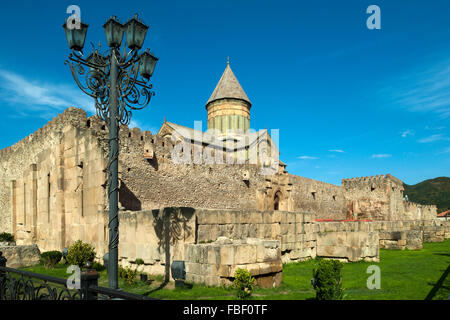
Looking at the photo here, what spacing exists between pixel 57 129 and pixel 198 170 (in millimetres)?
8645

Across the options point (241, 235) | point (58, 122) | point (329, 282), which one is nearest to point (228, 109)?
point (58, 122)

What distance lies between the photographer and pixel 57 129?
58.7ft

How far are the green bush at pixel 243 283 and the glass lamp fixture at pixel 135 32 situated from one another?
188 inches

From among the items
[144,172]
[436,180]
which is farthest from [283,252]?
[436,180]

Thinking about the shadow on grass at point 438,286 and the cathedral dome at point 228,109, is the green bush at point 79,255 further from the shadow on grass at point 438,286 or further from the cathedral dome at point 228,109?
the cathedral dome at point 228,109

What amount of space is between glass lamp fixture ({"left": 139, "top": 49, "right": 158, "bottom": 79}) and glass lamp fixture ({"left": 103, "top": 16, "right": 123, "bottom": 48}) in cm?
54

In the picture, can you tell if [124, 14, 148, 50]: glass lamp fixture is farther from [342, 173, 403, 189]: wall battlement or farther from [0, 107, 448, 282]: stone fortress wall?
[342, 173, 403, 189]: wall battlement

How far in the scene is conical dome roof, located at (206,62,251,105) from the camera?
39531 millimetres

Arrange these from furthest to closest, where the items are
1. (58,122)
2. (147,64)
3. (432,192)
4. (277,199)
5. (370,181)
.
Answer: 1. (432,192)
2. (370,181)
3. (277,199)
4. (58,122)
5. (147,64)

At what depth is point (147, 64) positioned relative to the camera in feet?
21.5

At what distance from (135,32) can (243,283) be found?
5.12 meters

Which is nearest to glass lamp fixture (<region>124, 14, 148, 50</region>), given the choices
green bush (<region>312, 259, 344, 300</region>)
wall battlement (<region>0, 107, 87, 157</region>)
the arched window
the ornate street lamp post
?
the ornate street lamp post

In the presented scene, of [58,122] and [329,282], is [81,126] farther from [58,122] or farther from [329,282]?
[329,282]

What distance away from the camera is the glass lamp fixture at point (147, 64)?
650 cm
